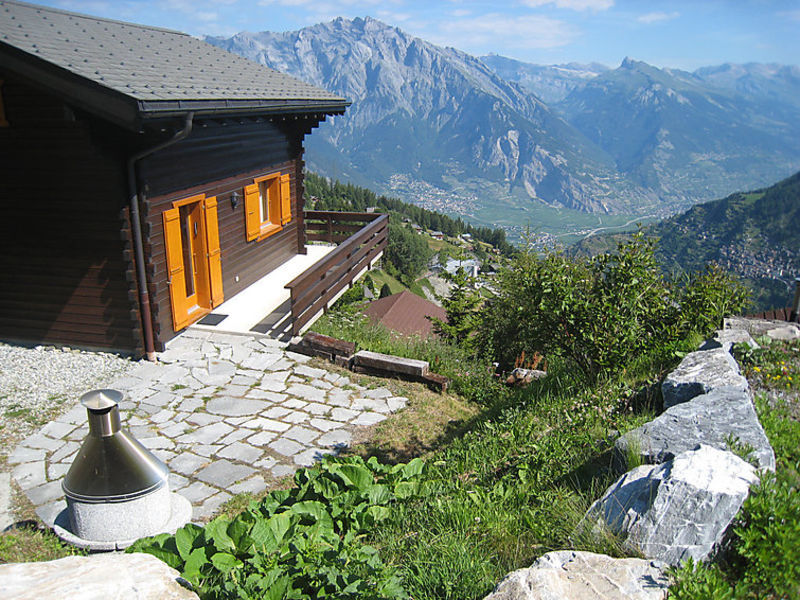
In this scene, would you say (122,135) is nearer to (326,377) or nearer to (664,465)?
(326,377)

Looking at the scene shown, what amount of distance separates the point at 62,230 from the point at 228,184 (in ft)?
10.2

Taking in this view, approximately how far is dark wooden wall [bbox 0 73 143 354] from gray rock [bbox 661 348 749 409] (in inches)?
261

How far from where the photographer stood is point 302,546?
132 inches

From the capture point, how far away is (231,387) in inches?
296

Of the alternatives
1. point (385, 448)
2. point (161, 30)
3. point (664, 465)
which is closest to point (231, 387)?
point (385, 448)

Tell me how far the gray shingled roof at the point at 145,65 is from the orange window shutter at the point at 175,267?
5.50ft

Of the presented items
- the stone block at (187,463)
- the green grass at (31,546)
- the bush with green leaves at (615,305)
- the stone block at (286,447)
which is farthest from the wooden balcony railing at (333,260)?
the green grass at (31,546)

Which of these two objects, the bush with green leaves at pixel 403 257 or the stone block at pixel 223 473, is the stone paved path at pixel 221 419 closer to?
the stone block at pixel 223 473

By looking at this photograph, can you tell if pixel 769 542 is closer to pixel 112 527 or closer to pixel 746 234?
pixel 112 527

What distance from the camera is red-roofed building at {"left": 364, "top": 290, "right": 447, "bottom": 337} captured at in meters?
16.0

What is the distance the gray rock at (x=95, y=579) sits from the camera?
8.65ft

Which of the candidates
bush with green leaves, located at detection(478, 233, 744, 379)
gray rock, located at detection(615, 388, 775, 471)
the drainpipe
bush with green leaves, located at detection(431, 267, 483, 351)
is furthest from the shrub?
bush with green leaves, located at detection(431, 267, 483, 351)

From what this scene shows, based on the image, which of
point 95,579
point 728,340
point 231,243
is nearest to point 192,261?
point 231,243

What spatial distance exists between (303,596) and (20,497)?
3.46m
